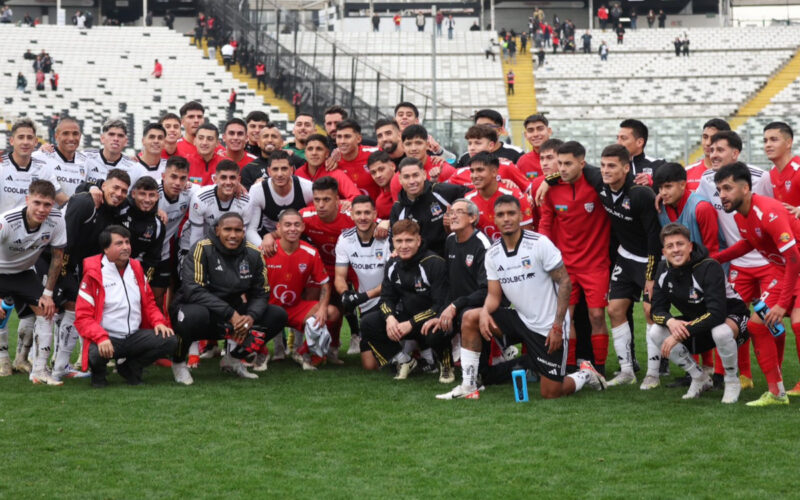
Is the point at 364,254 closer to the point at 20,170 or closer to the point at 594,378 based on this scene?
the point at 594,378

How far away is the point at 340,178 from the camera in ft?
30.1

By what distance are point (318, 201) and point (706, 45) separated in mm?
45903

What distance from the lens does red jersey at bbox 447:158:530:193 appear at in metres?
9.03

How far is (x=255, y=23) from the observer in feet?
118

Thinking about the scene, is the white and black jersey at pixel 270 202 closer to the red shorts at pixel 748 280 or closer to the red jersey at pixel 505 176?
the red jersey at pixel 505 176

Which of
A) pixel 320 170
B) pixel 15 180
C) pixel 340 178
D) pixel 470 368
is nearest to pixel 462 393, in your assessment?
pixel 470 368

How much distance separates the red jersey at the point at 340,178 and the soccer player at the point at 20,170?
2.22m

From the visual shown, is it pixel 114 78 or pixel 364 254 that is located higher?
pixel 114 78

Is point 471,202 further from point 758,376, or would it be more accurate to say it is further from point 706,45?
point 706,45

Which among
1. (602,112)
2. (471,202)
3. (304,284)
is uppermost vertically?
(602,112)

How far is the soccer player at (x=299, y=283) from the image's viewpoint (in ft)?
28.5

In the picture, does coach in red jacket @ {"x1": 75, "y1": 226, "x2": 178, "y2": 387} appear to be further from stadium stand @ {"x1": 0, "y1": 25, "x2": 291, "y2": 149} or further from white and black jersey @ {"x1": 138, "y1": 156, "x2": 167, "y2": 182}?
stadium stand @ {"x1": 0, "y1": 25, "x2": 291, "y2": 149}

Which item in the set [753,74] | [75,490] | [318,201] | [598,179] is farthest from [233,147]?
[753,74]

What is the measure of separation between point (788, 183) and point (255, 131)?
5.34 metres
